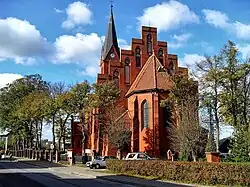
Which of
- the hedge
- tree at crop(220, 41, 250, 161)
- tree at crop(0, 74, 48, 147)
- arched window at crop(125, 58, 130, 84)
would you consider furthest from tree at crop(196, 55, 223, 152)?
tree at crop(0, 74, 48, 147)

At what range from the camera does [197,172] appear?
20328 mm

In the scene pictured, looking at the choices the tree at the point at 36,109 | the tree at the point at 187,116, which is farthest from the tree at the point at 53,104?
the tree at the point at 187,116

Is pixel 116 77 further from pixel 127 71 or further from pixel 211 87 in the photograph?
pixel 211 87

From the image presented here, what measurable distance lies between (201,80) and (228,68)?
3.29m

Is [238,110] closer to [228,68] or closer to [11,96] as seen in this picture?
[228,68]

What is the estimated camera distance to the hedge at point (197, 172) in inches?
708

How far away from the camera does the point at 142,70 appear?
5628 cm

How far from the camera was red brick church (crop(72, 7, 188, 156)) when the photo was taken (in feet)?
165

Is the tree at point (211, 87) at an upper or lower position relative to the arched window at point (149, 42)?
lower

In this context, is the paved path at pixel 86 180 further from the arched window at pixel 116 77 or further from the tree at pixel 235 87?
the arched window at pixel 116 77

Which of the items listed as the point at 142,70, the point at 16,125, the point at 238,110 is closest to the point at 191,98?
the point at 238,110

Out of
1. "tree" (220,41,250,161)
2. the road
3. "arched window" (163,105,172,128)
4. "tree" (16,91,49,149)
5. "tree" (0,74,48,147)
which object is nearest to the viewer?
the road

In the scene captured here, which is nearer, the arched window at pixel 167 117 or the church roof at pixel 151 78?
the arched window at pixel 167 117

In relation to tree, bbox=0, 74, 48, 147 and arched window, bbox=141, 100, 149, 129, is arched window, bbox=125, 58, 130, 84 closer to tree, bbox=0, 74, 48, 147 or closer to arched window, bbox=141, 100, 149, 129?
arched window, bbox=141, 100, 149, 129
